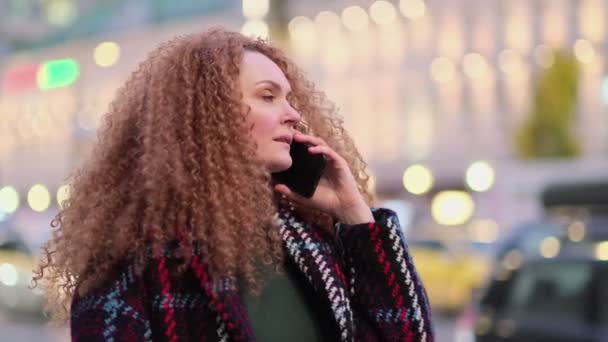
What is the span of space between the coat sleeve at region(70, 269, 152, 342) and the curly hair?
25 millimetres

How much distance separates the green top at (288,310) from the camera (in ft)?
7.63

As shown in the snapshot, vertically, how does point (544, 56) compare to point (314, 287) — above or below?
above

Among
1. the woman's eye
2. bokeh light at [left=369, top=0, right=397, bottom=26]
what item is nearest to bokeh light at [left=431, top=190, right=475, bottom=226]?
bokeh light at [left=369, top=0, right=397, bottom=26]

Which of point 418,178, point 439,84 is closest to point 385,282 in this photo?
point 439,84

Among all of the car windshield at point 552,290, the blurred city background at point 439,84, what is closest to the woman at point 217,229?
the car windshield at point 552,290

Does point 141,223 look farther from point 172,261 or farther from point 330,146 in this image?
point 330,146

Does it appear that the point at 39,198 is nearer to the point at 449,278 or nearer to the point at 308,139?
the point at 449,278

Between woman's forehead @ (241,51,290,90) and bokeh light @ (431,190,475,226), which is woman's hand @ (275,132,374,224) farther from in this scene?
bokeh light @ (431,190,475,226)

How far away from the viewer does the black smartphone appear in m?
2.54

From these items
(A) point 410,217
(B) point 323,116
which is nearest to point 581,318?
(B) point 323,116

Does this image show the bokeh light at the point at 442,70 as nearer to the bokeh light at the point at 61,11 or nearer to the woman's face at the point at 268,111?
the bokeh light at the point at 61,11

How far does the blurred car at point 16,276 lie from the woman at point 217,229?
62.9 ft

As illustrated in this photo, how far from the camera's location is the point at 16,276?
868 inches

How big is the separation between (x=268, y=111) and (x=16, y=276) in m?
20.2
